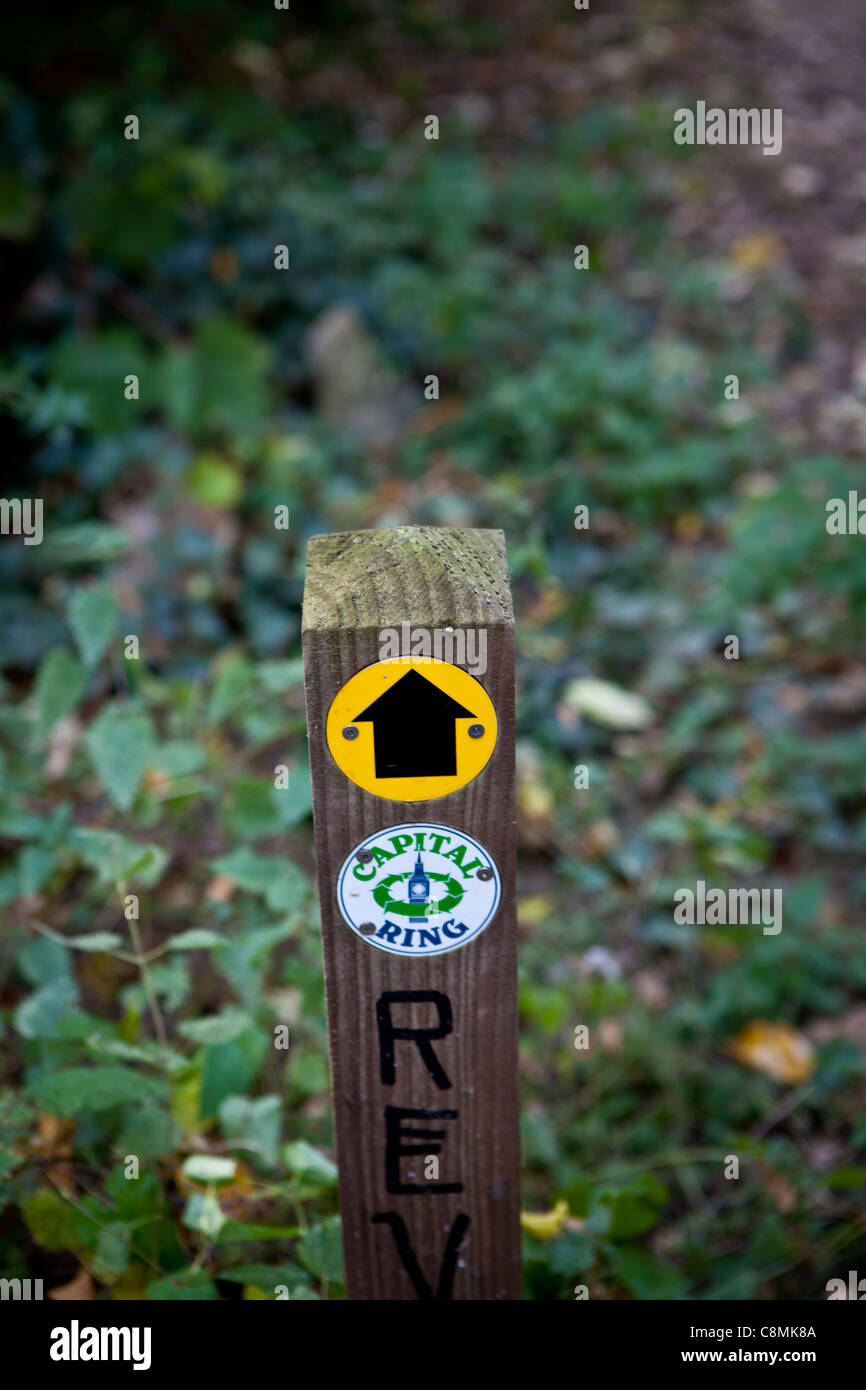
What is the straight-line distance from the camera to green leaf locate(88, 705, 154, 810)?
6.45ft

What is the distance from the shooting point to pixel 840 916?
2906mm

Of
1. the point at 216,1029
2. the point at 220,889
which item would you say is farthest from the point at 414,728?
the point at 220,889

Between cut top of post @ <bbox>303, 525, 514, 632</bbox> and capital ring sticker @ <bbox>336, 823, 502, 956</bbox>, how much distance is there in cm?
25

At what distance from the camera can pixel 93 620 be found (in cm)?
216

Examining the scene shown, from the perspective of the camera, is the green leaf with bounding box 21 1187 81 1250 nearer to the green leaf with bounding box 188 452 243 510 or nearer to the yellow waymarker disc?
the yellow waymarker disc

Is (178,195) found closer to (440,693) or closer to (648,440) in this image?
(648,440)

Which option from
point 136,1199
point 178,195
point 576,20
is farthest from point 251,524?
point 576,20

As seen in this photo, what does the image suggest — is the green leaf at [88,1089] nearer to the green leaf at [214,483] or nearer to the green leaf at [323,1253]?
the green leaf at [323,1253]

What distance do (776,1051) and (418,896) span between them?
5.31 ft

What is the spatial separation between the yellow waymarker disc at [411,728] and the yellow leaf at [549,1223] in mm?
906

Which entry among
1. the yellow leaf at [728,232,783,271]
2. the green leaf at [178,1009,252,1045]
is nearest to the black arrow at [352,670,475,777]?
the green leaf at [178,1009,252,1045]

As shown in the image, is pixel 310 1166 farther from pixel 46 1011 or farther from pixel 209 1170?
pixel 46 1011

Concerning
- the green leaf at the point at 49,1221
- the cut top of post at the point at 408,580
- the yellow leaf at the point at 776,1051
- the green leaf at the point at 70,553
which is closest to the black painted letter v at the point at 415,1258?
the green leaf at the point at 49,1221

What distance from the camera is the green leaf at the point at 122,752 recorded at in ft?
6.45
